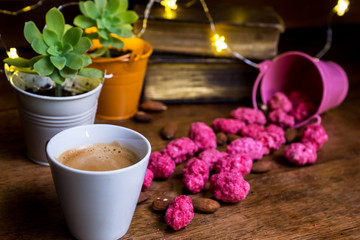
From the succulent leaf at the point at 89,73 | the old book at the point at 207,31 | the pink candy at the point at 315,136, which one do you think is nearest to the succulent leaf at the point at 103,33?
the succulent leaf at the point at 89,73

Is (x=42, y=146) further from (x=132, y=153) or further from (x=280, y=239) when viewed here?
(x=280, y=239)

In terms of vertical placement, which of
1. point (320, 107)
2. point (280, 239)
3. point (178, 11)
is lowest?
point (280, 239)

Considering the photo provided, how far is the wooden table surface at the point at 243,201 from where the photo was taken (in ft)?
2.69

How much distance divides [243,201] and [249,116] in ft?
1.25

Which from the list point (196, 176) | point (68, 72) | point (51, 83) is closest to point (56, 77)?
point (68, 72)

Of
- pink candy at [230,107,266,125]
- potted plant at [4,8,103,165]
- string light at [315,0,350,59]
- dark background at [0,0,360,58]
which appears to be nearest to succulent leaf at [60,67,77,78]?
potted plant at [4,8,103,165]

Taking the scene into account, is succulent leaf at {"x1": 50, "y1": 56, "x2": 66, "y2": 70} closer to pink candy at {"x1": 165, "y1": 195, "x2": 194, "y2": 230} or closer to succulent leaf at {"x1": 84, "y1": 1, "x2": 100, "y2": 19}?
succulent leaf at {"x1": 84, "y1": 1, "x2": 100, "y2": 19}

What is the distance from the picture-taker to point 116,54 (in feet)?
4.09

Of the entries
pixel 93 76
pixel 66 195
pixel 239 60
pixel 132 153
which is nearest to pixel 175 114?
pixel 239 60

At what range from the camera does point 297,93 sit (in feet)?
4.41

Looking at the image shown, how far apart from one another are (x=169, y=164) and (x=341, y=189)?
0.41 metres

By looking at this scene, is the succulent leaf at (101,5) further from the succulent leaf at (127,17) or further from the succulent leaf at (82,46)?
the succulent leaf at (82,46)

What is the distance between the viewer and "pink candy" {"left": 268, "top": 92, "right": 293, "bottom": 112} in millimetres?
1302

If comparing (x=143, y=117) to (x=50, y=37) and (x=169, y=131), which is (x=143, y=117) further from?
(x=50, y=37)
